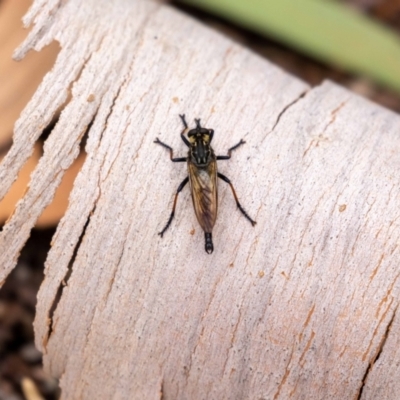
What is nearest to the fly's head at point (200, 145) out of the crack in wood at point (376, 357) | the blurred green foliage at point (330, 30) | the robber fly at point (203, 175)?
the robber fly at point (203, 175)

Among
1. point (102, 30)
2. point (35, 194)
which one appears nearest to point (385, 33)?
point (102, 30)

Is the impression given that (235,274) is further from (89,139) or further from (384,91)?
(384,91)

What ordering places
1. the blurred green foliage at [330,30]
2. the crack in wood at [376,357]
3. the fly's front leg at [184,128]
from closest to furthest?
the crack in wood at [376,357], the fly's front leg at [184,128], the blurred green foliage at [330,30]

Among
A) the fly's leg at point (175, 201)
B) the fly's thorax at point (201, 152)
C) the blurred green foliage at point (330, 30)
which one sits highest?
the blurred green foliage at point (330, 30)

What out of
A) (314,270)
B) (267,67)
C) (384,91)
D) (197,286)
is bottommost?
(197,286)

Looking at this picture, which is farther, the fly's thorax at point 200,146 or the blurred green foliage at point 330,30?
the blurred green foliage at point 330,30

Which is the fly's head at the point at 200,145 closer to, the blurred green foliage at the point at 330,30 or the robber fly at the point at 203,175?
the robber fly at the point at 203,175
